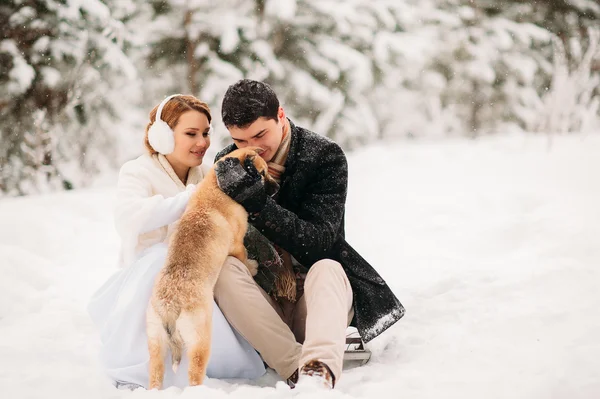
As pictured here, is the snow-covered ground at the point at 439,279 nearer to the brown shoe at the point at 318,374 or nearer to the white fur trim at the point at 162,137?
the brown shoe at the point at 318,374

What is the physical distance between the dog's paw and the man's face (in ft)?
1.80

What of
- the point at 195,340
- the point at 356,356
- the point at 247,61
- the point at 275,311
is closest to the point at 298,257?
the point at 275,311

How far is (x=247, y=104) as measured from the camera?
246 cm

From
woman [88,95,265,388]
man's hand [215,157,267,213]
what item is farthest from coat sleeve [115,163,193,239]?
man's hand [215,157,267,213]

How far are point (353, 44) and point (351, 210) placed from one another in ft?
10.0

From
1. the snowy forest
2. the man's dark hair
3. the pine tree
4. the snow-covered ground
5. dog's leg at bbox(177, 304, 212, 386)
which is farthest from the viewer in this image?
the snowy forest

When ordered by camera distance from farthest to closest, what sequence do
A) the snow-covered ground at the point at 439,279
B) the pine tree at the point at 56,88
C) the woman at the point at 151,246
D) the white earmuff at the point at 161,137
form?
1. the pine tree at the point at 56,88
2. the white earmuff at the point at 161,137
3. the woman at the point at 151,246
4. the snow-covered ground at the point at 439,279

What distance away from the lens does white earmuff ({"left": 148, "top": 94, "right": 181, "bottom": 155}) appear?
2.62m

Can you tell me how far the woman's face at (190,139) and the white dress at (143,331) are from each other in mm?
248

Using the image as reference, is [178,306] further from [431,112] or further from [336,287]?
[431,112]

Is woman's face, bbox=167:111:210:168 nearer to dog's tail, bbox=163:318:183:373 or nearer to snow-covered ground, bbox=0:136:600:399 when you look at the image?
dog's tail, bbox=163:318:183:373

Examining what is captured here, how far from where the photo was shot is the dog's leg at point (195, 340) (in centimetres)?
198

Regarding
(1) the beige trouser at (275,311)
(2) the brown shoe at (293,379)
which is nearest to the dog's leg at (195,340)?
(1) the beige trouser at (275,311)

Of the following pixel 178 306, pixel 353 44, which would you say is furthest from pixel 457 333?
pixel 353 44
